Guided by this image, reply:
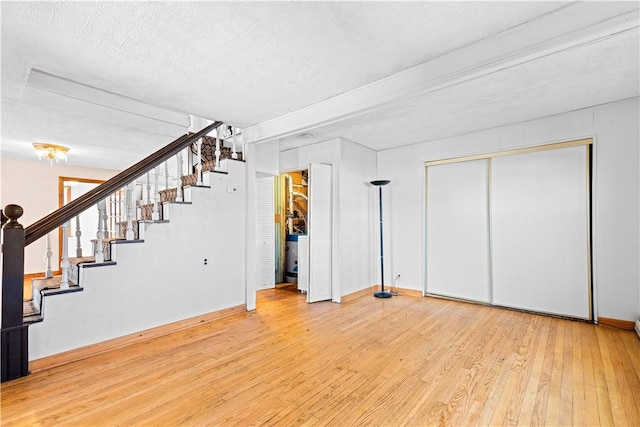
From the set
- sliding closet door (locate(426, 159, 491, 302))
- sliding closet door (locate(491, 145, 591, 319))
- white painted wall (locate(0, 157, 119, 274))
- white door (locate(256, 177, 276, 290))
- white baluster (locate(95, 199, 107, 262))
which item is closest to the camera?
white baluster (locate(95, 199, 107, 262))

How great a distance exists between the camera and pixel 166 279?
10.7 feet

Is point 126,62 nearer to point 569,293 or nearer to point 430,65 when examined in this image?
point 430,65

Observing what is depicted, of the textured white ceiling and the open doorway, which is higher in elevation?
the textured white ceiling

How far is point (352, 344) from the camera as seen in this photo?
2879 millimetres

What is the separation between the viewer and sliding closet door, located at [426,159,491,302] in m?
4.23

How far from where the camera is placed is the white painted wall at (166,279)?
260 centimetres

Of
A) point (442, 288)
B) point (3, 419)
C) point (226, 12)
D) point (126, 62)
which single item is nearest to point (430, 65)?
point (226, 12)

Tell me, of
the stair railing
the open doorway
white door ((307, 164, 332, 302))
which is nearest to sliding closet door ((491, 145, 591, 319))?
white door ((307, 164, 332, 302))

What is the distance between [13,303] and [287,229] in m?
4.15

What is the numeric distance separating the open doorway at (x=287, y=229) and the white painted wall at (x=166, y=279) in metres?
1.79

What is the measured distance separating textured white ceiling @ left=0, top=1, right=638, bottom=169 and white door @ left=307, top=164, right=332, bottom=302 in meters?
1.14

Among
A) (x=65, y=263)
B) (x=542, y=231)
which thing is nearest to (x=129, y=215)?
(x=65, y=263)

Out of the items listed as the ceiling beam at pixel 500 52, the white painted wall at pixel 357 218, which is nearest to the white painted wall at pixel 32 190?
the white painted wall at pixel 357 218

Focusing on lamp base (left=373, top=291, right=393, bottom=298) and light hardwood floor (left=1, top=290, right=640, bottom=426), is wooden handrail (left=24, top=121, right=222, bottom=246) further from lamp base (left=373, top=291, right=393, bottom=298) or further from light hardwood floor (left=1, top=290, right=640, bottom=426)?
lamp base (left=373, top=291, right=393, bottom=298)
